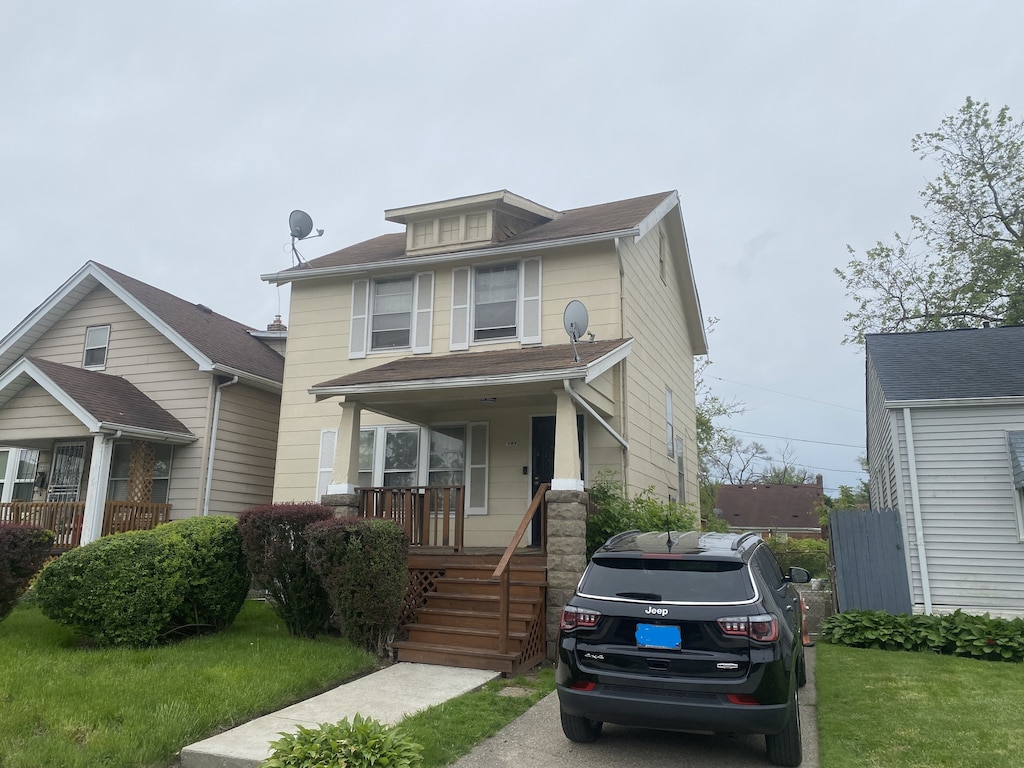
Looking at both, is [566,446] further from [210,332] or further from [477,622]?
[210,332]

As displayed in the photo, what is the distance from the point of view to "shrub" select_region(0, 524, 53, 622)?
7746 mm

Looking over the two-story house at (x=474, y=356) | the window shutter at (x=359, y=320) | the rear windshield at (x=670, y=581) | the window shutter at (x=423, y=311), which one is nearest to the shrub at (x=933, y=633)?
the two-story house at (x=474, y=356)

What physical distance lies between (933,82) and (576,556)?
61.4 feet

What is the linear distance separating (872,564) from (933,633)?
1320 mm

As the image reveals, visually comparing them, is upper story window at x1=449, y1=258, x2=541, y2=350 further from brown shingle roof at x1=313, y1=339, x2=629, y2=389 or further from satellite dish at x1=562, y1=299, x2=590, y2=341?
satellite dish at x1=562, y1=299, x2=590, y2=341

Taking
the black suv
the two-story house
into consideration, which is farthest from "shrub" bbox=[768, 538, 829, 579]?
the black suv

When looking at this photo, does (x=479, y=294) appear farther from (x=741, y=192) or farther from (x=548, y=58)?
(x=741, y=192)

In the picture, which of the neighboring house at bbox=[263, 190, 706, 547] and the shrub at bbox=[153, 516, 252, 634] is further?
the neighboring house at bbox=[263, 190, 706, 547]

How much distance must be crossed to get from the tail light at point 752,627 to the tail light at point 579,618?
0.84 meters

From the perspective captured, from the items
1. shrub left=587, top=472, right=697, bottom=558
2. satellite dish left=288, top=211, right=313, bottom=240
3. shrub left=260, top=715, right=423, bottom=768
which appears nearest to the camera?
shrub left=260, top=715, right=423, bottom=768

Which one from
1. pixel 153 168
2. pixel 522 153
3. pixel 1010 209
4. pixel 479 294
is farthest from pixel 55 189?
pixel 1010 209

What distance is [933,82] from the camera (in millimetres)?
19125

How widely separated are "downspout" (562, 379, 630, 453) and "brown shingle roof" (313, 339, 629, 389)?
273 millimetres

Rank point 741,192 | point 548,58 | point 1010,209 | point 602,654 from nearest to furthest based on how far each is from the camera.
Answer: point 602,654 → point 548,58 → point 1010,209 → point 741,192
